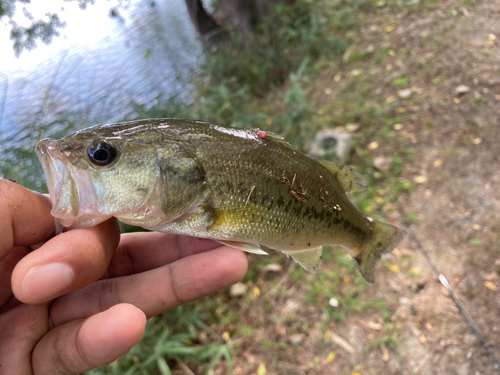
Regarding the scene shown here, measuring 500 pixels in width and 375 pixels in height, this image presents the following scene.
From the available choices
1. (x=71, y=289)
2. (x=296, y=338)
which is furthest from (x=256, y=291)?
(x=71, y=289)

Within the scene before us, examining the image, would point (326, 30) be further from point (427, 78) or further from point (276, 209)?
point (276, 209)

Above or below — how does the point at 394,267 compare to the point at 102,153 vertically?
below

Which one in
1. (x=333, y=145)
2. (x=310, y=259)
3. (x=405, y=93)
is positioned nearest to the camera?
(x=310, y=259)

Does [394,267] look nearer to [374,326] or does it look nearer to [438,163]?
[374,326]

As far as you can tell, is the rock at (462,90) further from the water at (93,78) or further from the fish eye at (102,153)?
the fish eye at (102,153)

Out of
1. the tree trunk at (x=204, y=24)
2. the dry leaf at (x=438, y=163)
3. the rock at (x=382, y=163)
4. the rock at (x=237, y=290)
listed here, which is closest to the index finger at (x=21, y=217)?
the rock at (x=237, y=290)

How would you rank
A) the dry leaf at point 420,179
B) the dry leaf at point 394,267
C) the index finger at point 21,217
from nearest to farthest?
the index finger at point 21,217
the dry leaf at point 394,267
the dry leaf at point 420,179
